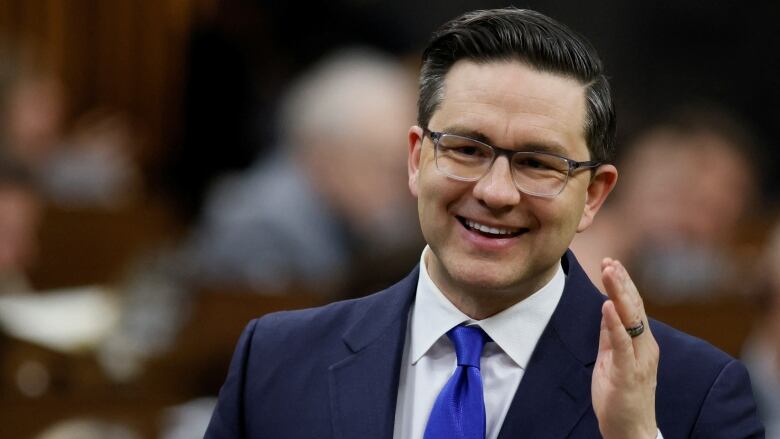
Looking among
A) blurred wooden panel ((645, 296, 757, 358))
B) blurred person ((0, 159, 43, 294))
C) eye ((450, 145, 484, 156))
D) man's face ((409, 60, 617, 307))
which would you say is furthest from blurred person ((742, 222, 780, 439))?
blurred person ((0, 159, 43, 294))

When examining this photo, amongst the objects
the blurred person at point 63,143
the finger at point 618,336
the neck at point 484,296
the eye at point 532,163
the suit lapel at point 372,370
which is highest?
the eye at point 532,163

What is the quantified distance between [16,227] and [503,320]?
3130 millimetres

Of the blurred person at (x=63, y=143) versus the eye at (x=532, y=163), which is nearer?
the eye at (x=532, y=163)

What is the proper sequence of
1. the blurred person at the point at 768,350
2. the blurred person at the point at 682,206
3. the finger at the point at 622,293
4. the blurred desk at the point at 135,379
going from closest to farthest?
1. the finger at the point at 622,293
2. the blurred person at the point at 768,350
3. the blurred desk at the point at 135,379
4. the blurred person at the point at 682,206

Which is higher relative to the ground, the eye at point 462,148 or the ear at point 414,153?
the eye at point 462,148

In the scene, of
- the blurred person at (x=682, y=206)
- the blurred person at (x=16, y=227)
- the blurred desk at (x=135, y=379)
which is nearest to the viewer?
the blurred desk at (x=135, y=379)

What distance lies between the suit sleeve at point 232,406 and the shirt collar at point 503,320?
28 cm

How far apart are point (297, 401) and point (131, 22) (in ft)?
19.0

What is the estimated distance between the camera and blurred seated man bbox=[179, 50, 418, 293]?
16.3 feet

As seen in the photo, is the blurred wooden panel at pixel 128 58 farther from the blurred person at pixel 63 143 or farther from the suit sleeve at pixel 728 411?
the suit sleeve at pixel 728 411

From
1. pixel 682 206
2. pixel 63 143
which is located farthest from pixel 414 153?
pixel 63 143

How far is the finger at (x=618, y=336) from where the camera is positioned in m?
1.87

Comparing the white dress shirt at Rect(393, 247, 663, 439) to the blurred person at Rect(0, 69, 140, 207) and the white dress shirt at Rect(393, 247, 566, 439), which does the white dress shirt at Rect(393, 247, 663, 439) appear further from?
the blurred person at Rect(0, 69, 140, 207)

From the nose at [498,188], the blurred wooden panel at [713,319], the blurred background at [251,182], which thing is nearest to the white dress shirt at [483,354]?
the nose at [498,188]
